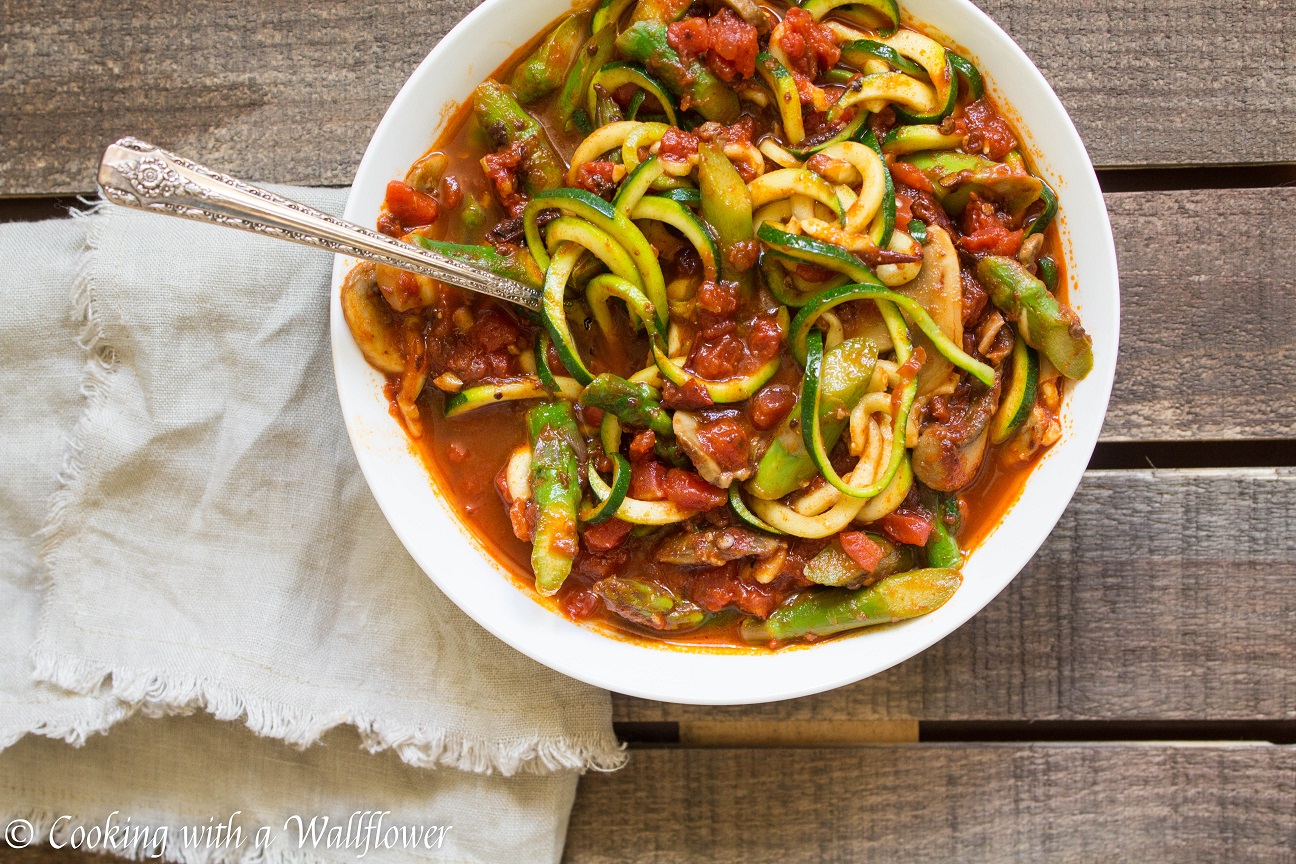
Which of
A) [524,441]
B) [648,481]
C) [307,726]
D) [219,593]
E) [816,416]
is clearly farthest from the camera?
[219,593]

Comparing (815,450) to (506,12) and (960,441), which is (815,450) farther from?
(506,12)

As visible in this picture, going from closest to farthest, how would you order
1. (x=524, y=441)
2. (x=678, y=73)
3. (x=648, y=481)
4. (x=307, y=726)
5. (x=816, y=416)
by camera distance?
1. (x=816, y=416)
2. (x=678, y=73)
3. (x=648, y=481)
4. (x=524, y=441)
5. (x=307, y=726)

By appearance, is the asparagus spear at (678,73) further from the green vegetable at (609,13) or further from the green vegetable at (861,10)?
the green vegetable at (861,10)

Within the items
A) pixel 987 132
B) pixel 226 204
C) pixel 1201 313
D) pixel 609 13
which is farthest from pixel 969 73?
pixel 226 204

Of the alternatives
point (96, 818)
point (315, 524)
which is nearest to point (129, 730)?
point (96, 818)

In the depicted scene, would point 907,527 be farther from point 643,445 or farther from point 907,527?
point 643,445

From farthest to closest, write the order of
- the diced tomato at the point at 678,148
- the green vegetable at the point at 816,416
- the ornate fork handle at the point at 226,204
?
1. the diced tomato at the point at 678,148
2. the green vegetable at the point at 816,416
3. the ornate fork handle at the point at 226,204

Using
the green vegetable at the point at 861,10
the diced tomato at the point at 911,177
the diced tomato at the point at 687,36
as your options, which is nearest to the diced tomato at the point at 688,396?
the diced tomato at the point at 911,177
